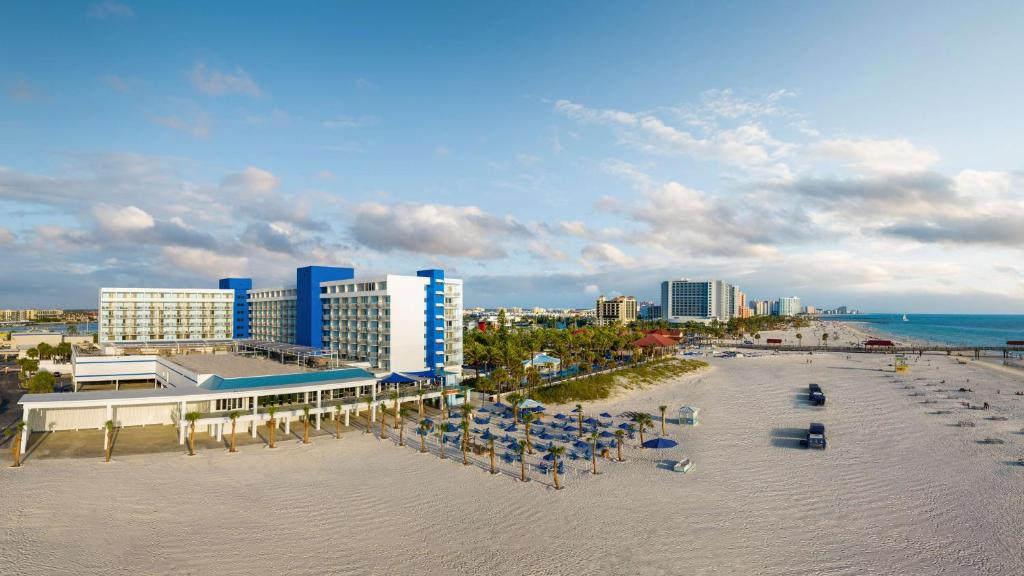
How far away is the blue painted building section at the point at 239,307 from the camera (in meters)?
106

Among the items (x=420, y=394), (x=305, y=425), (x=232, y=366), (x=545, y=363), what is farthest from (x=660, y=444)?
(x=232, y=366)

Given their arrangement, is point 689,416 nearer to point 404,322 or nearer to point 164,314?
point 404,322

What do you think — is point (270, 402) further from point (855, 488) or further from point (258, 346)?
point (855, 488)

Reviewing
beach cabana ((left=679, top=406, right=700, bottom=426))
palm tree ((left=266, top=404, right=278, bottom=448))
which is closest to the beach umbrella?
beach cabana ((left=679, top=406, right=700, bottom=426))

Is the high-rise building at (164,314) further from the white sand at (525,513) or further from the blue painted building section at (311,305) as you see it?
the white sand at (525,513)

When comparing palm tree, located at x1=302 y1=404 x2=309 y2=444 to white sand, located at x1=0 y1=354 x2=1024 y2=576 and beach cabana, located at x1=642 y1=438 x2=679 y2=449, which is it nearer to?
white sand, located at x1=0 y1=354 x2=1024 y2=576

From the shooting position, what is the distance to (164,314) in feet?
323

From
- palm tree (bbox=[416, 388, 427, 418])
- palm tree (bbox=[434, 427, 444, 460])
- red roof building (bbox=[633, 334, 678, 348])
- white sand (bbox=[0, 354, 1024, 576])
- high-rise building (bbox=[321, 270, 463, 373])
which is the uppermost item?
high-rise building (bbox=[321, 270, 463, 373])

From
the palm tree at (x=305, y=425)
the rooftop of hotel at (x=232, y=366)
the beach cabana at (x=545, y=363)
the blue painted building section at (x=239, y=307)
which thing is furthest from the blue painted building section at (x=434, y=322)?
the blue painted building section at (x=239, y=307)

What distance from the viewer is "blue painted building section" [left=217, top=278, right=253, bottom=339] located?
347ft

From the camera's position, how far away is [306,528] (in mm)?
29391

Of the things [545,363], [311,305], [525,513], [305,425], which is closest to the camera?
[525,513]

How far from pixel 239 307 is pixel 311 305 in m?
36.2

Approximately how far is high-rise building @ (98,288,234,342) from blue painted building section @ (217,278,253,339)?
90cm
